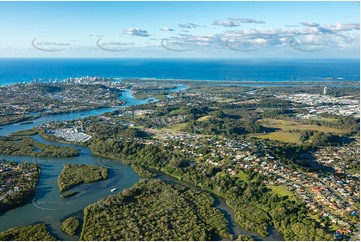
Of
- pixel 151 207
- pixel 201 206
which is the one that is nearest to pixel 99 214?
pixel 151 207

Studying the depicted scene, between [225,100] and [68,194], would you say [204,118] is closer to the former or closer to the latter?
[225,100]

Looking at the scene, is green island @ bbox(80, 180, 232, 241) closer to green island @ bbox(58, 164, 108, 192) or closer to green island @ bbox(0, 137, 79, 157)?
green island @ bbox(58, 164, 108, 192)

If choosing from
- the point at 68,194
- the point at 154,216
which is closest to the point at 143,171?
the point at 68,194

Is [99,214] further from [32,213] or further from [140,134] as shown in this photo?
[140,134]

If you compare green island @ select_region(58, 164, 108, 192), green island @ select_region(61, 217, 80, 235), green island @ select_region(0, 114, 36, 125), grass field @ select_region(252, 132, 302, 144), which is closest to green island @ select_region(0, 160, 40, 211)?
green island @ select_region(58, 164, 108, 192)

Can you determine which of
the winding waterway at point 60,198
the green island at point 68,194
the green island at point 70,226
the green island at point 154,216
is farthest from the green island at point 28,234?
the green island at point 68,194

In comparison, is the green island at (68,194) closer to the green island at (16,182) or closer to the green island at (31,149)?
the green island at (16,182)
